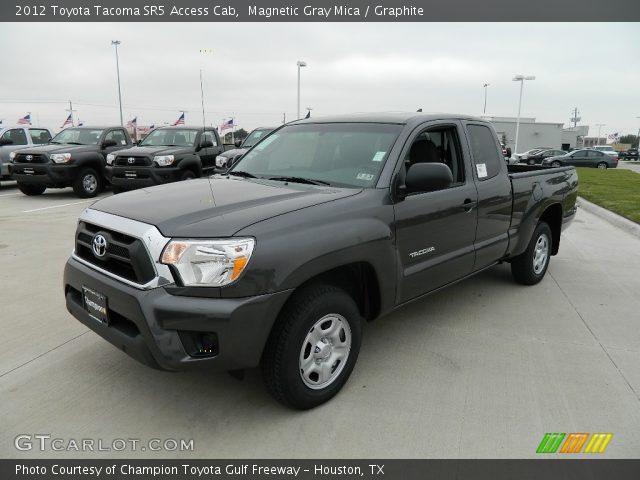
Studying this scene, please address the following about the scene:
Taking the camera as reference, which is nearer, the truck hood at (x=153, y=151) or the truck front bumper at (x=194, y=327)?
the truck front bumper at (x=194, y=327)

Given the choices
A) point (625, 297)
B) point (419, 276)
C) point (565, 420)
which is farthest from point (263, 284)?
point (625, 297)

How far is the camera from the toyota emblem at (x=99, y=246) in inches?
112

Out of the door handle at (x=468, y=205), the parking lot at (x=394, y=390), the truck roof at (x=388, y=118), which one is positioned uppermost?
the truck roof at (x=388, y=118)

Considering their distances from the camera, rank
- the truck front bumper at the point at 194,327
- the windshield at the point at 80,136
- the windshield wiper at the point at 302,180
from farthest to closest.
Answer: the windshield at the point at 80,136 → the windshield wiper at the point at 302,180 → the truck front bumper at the point at 194,327

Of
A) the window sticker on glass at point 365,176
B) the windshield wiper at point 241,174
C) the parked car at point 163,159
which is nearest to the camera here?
the window sticker on glass at point 365,176

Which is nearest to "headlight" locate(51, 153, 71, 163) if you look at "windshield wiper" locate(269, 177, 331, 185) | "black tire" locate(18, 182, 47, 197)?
"black tire" locate(18, 182, 47, 197)

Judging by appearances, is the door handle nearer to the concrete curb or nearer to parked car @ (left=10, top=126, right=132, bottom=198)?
the concrete curb

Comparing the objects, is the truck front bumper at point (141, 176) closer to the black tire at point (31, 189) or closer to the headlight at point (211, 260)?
the black tire at point (31, 189)

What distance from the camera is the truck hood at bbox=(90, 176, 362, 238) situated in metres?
2.59

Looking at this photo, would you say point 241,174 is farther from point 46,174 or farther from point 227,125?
point 227,125

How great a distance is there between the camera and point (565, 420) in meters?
2.91

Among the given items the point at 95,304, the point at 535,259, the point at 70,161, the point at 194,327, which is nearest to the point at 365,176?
the point at 194,327

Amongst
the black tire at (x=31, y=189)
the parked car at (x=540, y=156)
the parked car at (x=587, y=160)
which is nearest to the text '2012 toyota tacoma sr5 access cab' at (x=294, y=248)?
the black tire at (x=31, y=189)

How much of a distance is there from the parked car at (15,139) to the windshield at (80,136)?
4.41 ft
